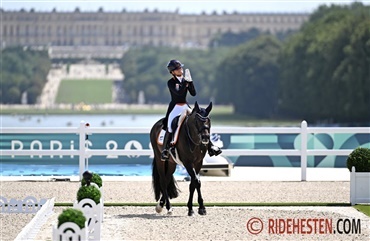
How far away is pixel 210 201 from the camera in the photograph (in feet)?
57.8

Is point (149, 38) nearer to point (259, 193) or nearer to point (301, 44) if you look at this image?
point (301, 44)

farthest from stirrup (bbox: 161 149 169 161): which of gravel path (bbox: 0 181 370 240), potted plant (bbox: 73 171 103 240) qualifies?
potted plant (bbox: 73 171 103 240)

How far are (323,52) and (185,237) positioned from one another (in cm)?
5701

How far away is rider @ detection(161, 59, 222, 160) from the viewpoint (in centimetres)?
1509

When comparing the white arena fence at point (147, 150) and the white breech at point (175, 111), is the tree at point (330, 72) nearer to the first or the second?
the white arena fence at point (147, 150)

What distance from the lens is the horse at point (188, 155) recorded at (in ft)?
48.4

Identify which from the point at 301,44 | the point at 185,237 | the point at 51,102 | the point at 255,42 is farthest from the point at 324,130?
the point at 51,102

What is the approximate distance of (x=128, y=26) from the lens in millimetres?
182375

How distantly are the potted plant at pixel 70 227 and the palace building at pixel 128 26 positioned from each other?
491ft

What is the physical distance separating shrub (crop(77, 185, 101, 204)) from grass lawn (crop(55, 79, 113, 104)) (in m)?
113

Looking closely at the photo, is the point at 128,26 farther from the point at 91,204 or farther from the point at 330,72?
the point at 91,204

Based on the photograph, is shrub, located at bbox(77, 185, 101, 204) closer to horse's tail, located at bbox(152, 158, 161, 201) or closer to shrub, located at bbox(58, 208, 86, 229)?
shrub, located at bbox(58, 208, 86, 229)

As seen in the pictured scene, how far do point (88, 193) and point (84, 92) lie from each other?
12059 cm

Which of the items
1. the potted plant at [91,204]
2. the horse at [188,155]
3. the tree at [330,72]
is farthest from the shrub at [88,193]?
the tree at [330,72]
